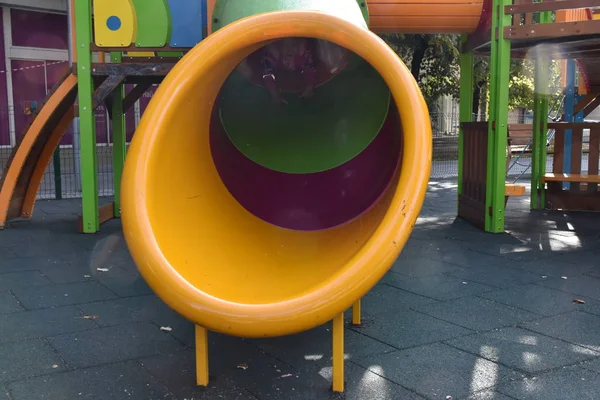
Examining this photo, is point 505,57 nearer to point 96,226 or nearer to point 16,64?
point 96,226

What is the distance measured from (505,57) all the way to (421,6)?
3.08 feet

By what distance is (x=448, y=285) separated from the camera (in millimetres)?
4270

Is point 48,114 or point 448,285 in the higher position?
point 48,114

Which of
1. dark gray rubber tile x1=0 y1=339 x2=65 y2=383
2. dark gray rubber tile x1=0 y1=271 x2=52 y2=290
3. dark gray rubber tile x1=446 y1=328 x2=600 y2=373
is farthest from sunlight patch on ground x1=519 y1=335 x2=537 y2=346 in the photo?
dark gray rubber tile x1=0 y1=271 x2=52 y2=290

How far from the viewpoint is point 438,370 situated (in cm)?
278

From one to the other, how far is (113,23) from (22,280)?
2.50 meters

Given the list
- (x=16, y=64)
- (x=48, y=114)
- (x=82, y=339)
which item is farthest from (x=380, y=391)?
(x=16, y=64)

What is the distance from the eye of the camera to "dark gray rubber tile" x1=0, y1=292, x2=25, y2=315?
369 cm

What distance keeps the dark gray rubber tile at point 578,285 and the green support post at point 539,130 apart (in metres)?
3.53

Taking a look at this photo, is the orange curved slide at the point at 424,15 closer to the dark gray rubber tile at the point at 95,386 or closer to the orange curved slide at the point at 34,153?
the orange curved slide at the point at 34,153

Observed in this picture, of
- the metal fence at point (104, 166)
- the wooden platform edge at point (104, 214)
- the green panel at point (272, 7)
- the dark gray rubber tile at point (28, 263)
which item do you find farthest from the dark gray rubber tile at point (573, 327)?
the metal fence at point (104, 166)

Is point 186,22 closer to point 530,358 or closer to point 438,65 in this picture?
point 530,358

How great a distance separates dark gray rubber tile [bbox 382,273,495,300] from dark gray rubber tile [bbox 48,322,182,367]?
1.70 meters

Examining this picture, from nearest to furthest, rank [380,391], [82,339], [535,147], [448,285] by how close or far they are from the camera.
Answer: [380,391]
[82,339]
[448,285]
[535,147]
